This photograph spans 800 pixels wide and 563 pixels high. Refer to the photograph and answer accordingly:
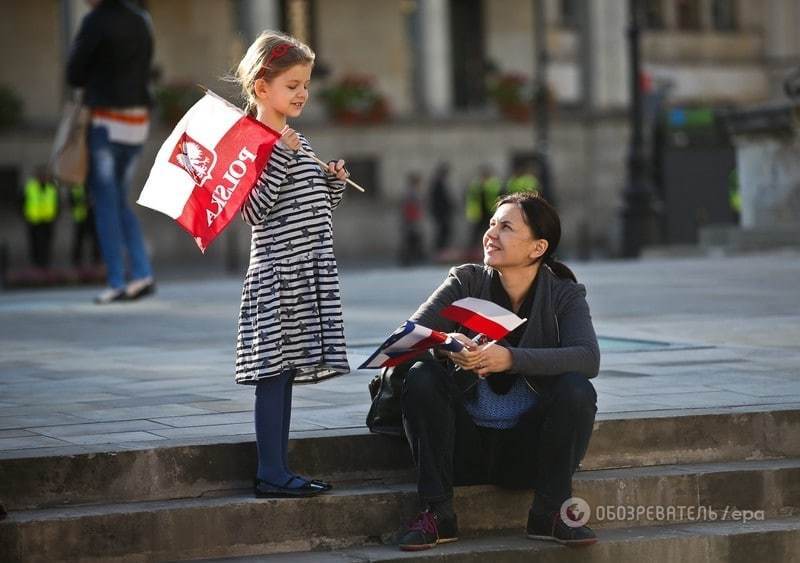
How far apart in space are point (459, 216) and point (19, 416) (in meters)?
33.1

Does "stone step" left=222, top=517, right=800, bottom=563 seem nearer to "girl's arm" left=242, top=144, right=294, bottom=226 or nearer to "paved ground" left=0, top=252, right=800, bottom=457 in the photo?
"paved ground" left=0, top=252, right=800, bottom=457

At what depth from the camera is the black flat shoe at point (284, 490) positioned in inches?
232

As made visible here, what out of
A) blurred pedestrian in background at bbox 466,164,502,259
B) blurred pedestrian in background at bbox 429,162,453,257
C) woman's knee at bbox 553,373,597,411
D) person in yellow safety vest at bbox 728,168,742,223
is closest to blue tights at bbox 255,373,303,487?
woman's knee at bbox 553,373,597,411

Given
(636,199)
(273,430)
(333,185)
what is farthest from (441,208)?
(273,430)

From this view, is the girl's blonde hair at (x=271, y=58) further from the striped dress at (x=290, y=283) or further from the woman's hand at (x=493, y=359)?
the woman's hand at (x=493, y=359)

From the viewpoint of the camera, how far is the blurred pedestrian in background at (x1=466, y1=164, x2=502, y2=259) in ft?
111

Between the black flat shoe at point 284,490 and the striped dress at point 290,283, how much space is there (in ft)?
1.16

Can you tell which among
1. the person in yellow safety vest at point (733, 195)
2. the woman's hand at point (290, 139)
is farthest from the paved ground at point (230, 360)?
the person in yellow safety vest at point (733, 195)

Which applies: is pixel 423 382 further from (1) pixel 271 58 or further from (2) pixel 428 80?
(2) pixel 428 80

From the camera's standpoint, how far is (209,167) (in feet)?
19.8

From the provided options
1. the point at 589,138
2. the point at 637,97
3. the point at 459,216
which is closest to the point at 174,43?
the point at 459,216

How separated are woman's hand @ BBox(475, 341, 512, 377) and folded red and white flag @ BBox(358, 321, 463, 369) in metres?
0.09

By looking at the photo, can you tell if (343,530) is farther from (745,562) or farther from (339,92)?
(339,92)

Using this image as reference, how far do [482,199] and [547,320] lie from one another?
28.0m
